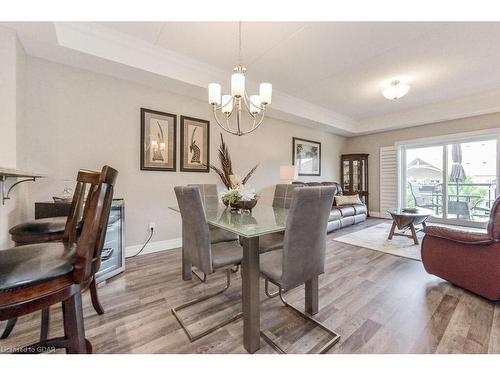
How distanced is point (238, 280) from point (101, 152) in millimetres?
2267

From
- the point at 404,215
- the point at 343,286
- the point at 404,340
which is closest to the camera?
the point at 404,340

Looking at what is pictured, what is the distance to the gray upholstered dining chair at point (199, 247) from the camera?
145 centimetres

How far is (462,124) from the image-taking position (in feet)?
15.0

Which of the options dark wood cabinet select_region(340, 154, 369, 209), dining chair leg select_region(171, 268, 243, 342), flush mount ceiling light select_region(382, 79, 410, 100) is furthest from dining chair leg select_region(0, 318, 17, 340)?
dark wood cabinet select_region(340, 154, 369, 209)

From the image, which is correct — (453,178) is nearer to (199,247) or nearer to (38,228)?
(199,247)

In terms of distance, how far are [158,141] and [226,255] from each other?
2156 millimetres

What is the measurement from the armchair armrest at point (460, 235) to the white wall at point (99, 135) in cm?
289

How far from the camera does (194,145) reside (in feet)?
11.1

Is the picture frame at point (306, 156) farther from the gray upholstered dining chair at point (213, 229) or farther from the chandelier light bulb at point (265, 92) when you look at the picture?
the chandelier light bulb at point (265, 92)

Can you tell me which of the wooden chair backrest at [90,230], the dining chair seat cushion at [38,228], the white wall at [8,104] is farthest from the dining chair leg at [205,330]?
the white wall at [8,104]

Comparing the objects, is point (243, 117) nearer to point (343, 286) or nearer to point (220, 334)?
point (343, 286)

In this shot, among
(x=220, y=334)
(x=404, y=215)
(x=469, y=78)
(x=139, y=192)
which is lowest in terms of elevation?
(x=220, y=334)
